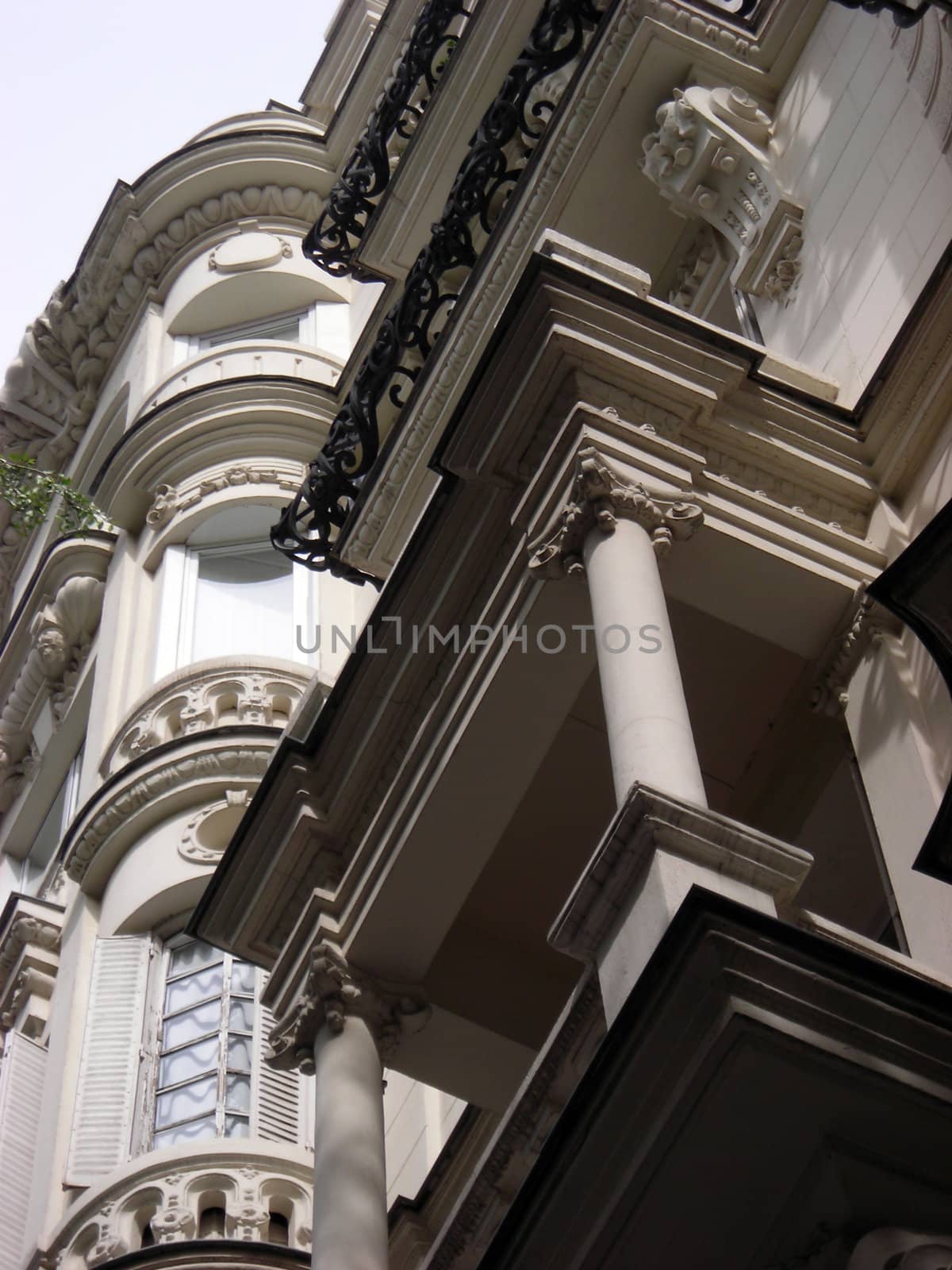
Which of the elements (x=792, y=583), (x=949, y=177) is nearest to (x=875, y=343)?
(x=949, y=177)

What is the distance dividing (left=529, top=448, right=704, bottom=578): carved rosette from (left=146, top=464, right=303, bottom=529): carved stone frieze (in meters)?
10.7

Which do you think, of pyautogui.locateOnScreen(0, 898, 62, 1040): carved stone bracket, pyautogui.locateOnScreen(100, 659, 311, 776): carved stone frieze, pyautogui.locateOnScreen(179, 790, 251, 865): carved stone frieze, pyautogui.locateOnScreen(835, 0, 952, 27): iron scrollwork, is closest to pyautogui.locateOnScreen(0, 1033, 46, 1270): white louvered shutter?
pyautogui.locateOnScreen(0, 898, 62, 1040): carved stone bracket

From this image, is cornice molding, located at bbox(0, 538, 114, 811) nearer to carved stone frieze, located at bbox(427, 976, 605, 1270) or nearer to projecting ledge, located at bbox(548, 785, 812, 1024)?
carved stone frieze, located at bbox(427, 976, 605, 1270)

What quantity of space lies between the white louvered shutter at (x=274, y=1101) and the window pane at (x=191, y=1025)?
1.09 ft

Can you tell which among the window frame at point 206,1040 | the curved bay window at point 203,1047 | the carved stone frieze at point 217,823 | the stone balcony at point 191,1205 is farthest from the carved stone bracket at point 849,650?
the carved stone frieze at point 217,823

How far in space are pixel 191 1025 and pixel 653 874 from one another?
740 cm

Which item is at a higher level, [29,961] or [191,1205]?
[29,961]

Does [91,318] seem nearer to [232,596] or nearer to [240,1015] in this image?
[232,596]

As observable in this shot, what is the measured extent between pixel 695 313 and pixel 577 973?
4556 millimetres

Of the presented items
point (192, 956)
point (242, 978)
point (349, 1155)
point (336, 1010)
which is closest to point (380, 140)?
point (192, 956)

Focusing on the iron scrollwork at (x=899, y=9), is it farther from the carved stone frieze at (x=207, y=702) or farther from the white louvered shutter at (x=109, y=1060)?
the carved stone frieze at (x=207, y=702)

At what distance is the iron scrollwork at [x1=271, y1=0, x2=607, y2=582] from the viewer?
475 inches

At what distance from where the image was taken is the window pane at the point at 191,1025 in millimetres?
12805

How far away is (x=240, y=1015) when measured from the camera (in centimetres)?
1289
